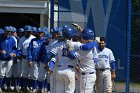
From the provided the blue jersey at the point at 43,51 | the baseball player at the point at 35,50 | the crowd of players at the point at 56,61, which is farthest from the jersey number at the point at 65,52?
the baseball player at the point at 35,50

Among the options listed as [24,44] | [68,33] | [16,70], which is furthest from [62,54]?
[16,70]

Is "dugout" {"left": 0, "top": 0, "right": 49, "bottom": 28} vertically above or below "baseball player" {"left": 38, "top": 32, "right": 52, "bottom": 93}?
above

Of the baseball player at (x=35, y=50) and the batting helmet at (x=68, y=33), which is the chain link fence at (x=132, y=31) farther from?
the batting helmet at (x=68, y=33)

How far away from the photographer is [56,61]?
40.7 feet

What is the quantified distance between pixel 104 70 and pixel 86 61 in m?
2.04

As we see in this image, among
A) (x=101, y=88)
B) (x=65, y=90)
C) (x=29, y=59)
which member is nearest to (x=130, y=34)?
(x=101, y=88)

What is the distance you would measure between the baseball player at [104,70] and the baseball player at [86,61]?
174 cm

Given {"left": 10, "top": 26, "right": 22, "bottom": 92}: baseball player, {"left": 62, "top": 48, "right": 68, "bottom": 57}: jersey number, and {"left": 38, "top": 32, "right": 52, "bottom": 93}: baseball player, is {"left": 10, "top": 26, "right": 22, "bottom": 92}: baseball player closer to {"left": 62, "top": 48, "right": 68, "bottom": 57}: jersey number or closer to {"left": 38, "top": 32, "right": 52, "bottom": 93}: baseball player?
{"left": 38, "top": 32, "right": 52, "bottom": 93}: baseball player

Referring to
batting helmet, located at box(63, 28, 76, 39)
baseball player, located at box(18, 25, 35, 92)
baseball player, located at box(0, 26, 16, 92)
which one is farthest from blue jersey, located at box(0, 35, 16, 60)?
batting helmet, located at box(63, 28, 76, 39)

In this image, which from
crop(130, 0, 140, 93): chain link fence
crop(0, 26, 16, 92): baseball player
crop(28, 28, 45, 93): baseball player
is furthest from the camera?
crop(0, 26, 16, 92): baseball player

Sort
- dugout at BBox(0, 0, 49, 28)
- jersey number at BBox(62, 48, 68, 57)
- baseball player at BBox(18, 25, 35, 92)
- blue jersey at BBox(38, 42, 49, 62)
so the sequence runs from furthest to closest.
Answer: dugout at BBox(0, 0, 49, 28)
baseball player at BBox(18, 25, 35, 92)
blue jersey at BBox(38, 42, 49, 62)
jersey number at BBox(62, 48, 68, 57)

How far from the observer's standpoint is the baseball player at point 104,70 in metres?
14.3

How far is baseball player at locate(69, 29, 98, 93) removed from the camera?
40.1ft

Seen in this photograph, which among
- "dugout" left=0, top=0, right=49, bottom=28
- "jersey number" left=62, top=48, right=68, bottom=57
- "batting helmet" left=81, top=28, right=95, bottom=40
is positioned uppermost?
"dugout" left=0, top=0, right=49, bottom=28
